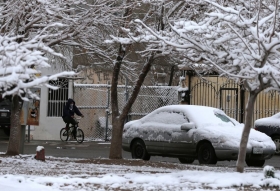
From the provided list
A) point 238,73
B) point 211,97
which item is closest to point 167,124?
point 238,73

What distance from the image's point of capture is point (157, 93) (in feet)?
98.2

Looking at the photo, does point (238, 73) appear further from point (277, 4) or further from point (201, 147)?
point (201, 147)

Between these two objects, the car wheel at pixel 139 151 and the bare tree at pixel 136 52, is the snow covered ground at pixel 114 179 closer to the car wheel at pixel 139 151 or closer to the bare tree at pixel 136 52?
the bare tree at pixel 136 52

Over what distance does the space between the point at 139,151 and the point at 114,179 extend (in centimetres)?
Answer: 694

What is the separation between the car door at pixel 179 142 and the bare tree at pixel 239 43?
461 cm

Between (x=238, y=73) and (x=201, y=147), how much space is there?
17.5ft

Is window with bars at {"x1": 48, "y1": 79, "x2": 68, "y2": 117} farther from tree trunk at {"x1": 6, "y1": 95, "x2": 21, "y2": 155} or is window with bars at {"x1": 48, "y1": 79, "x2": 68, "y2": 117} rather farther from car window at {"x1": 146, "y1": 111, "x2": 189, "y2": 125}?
tree trunk at {"x1": 6, "y1": 95, "x2": 21, "y2": 155}

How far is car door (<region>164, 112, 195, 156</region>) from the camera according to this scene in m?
18.7

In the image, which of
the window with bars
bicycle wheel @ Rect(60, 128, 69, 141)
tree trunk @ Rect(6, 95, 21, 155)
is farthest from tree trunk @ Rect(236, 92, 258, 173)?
the window with bars

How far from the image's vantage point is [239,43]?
524 inches

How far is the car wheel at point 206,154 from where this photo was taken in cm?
1808

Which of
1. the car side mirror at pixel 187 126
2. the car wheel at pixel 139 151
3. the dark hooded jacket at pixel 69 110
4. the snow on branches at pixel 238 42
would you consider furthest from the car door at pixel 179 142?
the dark hooded jacket at pixel 69 110

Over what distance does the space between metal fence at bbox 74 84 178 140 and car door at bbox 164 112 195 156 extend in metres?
10.4

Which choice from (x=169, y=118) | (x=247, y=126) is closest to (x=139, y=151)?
(x=169, y=118)
